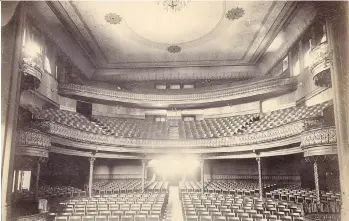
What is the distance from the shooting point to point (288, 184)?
14.4m

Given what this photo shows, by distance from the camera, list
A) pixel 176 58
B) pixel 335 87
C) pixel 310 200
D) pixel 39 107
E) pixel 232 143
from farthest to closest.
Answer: pixel 176 58 < pixel 232 143 < pixel 39 107 < pixel 310 200 < pixel 335 87

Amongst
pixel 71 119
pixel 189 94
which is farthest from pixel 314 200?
pixel 71 119

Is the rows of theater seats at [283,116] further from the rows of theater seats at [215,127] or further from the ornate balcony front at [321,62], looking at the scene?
the ornate balcony front at [321,62]

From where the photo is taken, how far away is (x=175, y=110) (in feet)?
65.4

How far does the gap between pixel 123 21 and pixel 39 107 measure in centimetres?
575

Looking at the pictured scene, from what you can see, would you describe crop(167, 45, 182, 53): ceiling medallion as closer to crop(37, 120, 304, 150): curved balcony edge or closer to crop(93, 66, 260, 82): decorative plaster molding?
crop(93, 66, 260, 82): decorative plaster molding

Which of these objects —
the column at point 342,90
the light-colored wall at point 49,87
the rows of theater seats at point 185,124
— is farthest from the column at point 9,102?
the column at point 342,90

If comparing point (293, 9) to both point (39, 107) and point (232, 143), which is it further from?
point (39, 107)

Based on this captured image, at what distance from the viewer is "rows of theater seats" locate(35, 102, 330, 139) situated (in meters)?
13.3

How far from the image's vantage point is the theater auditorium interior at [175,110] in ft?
25.0

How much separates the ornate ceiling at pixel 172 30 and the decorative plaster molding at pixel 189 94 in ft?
6.82

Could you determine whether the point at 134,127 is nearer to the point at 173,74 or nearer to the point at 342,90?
the point at 173,74

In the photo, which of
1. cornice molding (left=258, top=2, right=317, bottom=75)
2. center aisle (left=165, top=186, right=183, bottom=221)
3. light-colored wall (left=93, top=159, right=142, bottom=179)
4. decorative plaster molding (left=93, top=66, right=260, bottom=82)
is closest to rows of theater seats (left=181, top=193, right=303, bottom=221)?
center aisle (left=165, top=186, right=183, bottom=221)

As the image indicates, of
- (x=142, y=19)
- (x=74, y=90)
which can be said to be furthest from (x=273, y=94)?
(x=74, y=90)
